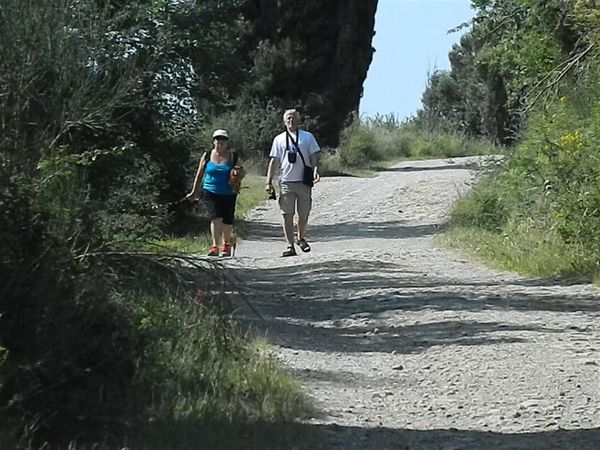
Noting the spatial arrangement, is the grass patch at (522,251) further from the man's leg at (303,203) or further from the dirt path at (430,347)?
the man's leg at (303,203)

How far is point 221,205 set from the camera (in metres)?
16.1

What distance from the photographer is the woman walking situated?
16.0 metres

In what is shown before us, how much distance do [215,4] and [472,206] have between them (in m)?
5.70

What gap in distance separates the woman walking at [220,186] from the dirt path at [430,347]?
61 cm

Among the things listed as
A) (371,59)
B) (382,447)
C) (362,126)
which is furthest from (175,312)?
(362,126)

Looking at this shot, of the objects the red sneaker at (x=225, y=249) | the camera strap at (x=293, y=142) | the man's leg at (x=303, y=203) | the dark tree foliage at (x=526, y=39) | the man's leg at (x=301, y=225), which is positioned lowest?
the red sneaker at (x=225, y=249)

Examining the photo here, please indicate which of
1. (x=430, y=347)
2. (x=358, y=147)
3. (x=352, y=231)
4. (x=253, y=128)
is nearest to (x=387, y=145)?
(x=358, y=147)

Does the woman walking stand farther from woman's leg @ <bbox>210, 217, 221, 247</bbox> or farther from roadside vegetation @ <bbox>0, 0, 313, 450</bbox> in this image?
roadside vegetation @ <bbox>0, 0, 313, 450</bbox>

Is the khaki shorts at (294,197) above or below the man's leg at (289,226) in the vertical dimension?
above

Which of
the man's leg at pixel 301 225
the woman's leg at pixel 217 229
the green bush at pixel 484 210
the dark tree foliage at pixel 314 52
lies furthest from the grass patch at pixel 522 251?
the dark tree foliage at pixel 314 52

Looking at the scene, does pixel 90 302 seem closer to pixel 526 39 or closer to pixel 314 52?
pixel 526 39

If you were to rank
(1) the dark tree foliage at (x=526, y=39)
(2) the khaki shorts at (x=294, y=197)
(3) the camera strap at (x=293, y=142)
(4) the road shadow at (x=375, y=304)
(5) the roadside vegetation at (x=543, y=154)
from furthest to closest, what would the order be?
(1) the dark tree foliage at (x=526, y=39), (2) the khaki shorts at (x=294, y=197), (3) the camera strap at (x=293, y=142), (5) the roadside vegetation at (x=543, y=154), (4) the road shadow at (x=375, y=304)

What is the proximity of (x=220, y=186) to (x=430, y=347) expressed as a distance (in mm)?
5839

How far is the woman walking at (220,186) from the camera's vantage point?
16.0 m
